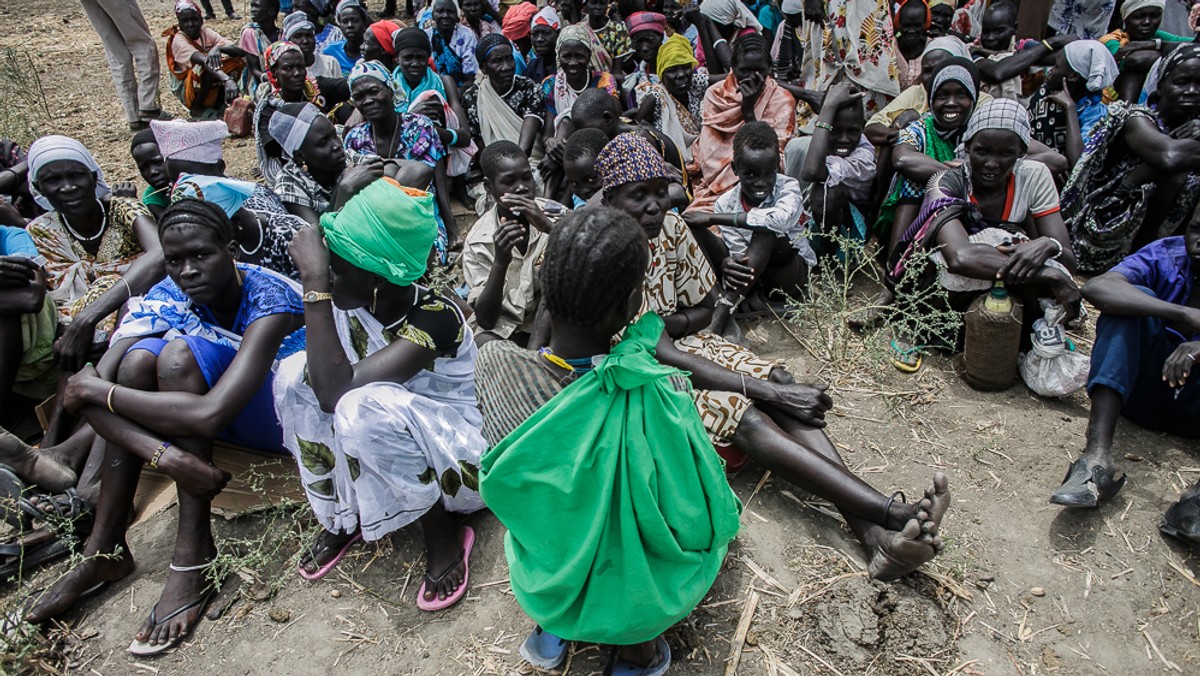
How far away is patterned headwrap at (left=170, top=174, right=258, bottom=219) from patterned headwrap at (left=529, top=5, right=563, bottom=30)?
14.1ft

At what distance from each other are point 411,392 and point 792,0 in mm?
6015

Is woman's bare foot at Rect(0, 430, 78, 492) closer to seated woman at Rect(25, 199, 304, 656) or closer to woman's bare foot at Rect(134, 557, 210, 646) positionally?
seated woman at Rect(25, 199, 304, 656)

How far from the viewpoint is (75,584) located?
9.44 ft

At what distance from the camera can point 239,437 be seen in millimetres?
3242

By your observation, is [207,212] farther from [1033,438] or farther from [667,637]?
[1033,438]

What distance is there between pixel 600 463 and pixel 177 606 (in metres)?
1.97

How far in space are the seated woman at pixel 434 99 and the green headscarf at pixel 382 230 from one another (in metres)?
3.38

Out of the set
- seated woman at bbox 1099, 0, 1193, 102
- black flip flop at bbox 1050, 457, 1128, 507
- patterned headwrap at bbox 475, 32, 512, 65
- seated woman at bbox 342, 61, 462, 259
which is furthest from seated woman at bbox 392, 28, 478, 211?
seated woman at bbox 1099, 0, 1193, 102

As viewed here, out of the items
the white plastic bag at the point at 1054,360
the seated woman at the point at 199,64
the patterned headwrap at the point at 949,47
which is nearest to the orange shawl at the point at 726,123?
the patterned headwrap at the point at 949,47

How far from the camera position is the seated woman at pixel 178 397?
2787 mm

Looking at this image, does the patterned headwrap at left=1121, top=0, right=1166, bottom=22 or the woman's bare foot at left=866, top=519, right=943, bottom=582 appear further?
the patterned headwrap at left=1121, top=0, right=1166, bottom=22

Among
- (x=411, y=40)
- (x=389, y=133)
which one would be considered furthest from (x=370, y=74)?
(x=411, y=40)

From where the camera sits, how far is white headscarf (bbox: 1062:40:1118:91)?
5.28m

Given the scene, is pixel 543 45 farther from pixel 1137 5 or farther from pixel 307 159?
pixel 1137 5
